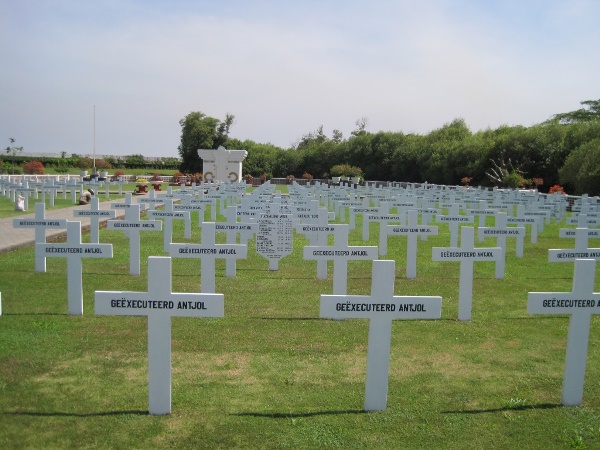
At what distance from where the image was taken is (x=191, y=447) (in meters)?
4.30

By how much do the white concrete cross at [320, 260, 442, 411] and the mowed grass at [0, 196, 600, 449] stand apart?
210 millimetres

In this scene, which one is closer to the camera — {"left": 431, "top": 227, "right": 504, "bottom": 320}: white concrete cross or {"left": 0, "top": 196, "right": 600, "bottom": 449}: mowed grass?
{"left": 0, "top": 196, "right": 600, "bottom": 449}: mowed grass

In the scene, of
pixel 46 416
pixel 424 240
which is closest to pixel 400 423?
pixel 46 416

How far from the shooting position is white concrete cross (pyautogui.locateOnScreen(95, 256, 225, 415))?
478 cm

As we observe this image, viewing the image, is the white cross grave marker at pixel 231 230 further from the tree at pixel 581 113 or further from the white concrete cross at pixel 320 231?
the tree at pixel 581 113

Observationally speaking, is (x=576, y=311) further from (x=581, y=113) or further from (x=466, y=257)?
(x=581, y=113)

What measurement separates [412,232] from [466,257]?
104 inches

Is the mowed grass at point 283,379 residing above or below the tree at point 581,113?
below

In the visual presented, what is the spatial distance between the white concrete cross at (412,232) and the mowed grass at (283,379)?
3.53 ft

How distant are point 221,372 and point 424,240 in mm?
11439

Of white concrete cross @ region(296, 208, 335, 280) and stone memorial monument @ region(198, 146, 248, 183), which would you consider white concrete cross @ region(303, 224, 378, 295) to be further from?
stone memorial monument @ region(198, 146, 248, 183)

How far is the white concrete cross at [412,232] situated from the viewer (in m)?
10.1

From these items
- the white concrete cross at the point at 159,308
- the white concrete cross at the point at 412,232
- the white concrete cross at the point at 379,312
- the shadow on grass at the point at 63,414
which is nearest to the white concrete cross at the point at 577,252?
the white concrete cross at the point at 412,232

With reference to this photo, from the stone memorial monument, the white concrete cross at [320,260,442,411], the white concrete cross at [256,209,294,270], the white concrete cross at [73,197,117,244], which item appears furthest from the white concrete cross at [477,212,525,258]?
the stone memorial monument
